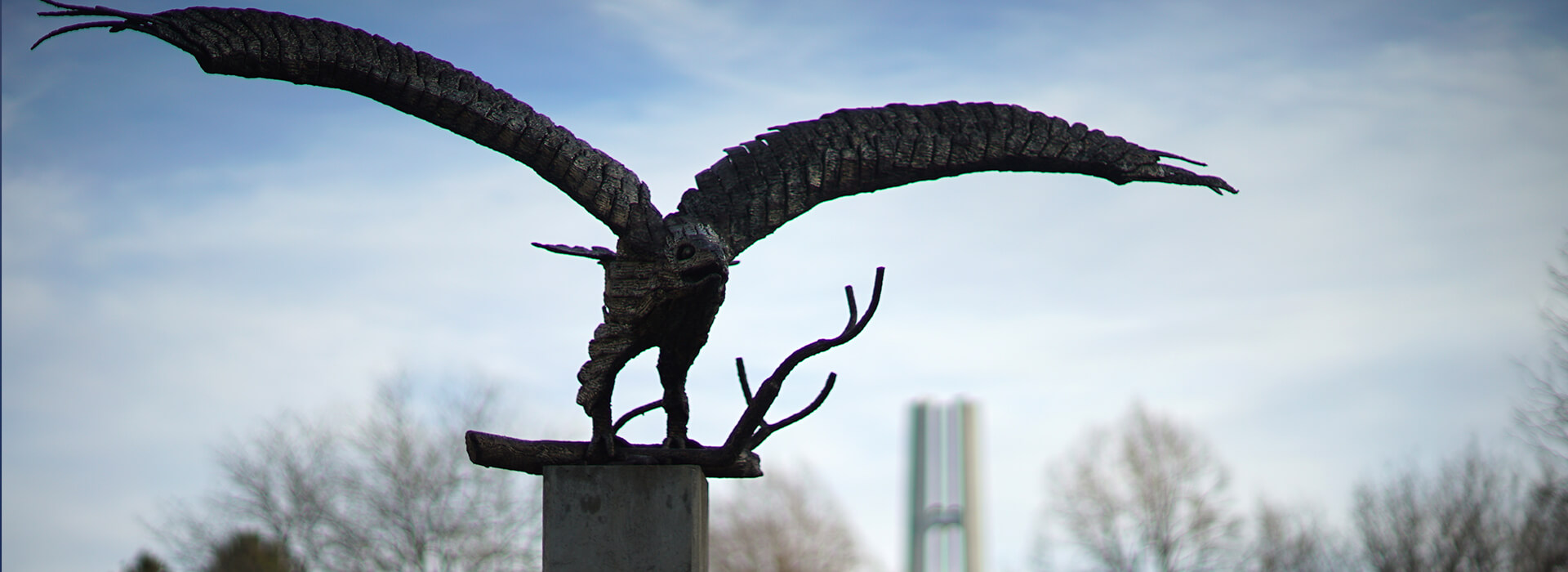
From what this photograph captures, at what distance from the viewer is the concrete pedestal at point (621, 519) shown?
237 inches

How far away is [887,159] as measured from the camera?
6457 mm

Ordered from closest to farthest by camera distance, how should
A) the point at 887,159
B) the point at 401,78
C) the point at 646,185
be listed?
the point at 401,78 → the point at 646,185 → the point at 887,159

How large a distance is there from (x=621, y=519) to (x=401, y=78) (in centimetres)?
206

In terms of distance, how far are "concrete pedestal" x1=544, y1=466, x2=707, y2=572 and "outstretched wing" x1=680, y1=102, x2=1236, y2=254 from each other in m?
1.12

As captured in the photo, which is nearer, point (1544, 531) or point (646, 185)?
point (646, 185)

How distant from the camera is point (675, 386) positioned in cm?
646

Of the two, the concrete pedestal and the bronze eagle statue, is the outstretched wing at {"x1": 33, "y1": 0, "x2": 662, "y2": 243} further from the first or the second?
the concrete pedestal

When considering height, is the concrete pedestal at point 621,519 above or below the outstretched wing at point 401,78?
below

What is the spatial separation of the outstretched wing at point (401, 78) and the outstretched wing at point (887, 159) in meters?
0.40

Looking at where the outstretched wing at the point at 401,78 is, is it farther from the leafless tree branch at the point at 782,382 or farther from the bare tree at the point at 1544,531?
the bare tree at the point at 1544,531

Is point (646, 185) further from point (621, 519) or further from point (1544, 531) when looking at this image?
point (1544, 531)

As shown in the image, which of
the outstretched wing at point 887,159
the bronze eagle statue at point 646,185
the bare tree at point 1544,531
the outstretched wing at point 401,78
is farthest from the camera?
the bare tree at point 1544,531

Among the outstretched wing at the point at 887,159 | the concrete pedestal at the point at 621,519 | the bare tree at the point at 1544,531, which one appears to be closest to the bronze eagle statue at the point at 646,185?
the outstretched wing at the point at 887,159

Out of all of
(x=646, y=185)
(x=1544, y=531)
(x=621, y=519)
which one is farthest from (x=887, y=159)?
(x=1544, y=531)
